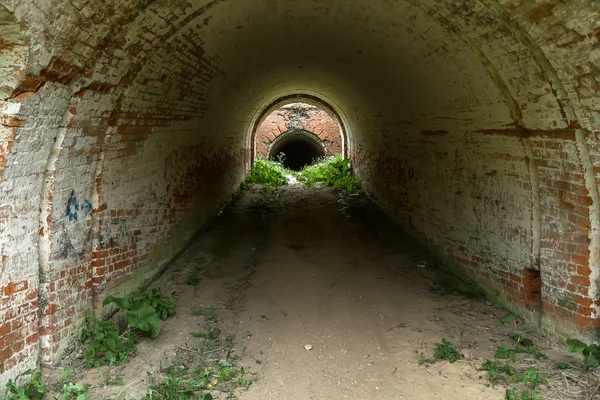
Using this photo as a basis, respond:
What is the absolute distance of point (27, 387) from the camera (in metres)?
4.03

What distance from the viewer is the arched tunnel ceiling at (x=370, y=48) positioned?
12.6 feet

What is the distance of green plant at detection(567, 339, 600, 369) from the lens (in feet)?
14.5

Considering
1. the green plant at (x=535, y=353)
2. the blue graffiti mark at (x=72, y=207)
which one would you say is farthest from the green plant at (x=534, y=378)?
the blue graffiti mark at (x=72, y=207)

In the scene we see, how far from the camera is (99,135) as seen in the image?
5.06 meters

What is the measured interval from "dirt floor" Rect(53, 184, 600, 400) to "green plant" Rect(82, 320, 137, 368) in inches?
4.3

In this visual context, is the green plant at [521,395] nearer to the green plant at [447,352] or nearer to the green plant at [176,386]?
the green plant at [447,352]

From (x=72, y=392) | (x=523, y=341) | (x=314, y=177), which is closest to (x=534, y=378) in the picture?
(x=523, y=341)

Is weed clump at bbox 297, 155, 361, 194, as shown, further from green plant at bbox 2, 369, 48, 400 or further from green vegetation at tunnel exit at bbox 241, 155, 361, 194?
green plant at bbox 2, 369, 48, 400

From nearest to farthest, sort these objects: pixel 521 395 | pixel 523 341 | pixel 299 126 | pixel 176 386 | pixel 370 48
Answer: pixel 521 395, pixel 176 386, pixel 523 341, pixel 370 48, pixel 299 126

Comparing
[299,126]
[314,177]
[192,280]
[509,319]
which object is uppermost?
[299,126]

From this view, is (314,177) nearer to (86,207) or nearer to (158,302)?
(158,302)

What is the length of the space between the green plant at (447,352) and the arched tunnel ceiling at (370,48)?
230cm

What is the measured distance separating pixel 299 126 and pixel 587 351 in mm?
17981

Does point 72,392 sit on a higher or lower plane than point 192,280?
lower
